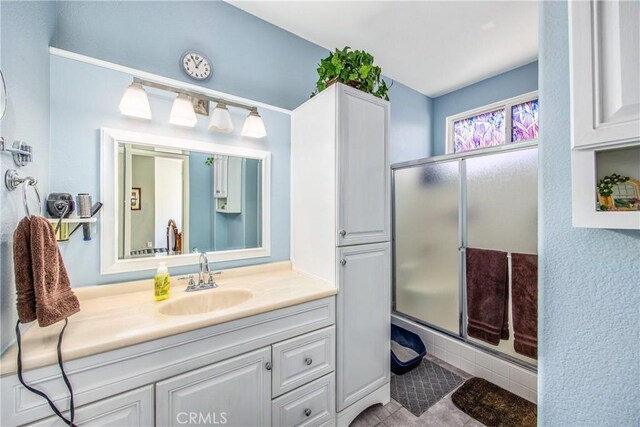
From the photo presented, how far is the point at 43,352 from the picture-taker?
2.64ft

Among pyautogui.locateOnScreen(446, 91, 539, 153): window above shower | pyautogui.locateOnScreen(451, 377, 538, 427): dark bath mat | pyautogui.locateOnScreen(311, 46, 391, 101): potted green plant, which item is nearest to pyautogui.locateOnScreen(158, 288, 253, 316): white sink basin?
pyautogui.locateOnScreen(311, 46, 391, 101): potted green plant

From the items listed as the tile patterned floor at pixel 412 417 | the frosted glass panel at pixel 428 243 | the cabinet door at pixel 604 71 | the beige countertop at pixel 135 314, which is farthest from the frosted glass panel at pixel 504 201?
the cabinet door at pixel 604 71

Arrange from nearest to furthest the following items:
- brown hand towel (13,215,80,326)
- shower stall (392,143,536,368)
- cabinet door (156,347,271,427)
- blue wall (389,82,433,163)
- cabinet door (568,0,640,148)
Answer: cabinet door (568,0,640,148) → brown hand towel (13,215,80,326) → cabinet door (156,347,271,427) → shower stall (392,143,536,368) → blue wall (389,82,433,163)

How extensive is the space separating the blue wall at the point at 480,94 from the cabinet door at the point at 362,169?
5.80 ft

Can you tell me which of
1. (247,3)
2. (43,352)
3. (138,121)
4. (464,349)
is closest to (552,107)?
(43,352)

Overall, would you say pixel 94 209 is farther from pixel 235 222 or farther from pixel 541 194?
pixel 541 194

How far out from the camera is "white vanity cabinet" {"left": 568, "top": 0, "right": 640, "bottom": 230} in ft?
1.65

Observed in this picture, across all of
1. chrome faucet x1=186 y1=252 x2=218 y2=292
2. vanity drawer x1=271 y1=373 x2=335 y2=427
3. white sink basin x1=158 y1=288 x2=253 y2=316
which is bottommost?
vanity drawer x1=271 y1=373 x2=335 y2=427

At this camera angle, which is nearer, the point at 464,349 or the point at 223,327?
the point at 223,327

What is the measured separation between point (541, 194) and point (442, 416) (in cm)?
163

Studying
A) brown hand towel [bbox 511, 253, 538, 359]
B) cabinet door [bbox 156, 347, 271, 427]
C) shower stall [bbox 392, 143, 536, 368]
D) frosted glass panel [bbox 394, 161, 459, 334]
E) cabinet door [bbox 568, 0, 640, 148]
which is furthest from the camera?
frosted glass panel [bbox 394, 161, 459, 334]

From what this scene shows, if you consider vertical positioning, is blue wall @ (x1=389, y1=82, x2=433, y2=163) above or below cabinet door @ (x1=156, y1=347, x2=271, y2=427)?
above

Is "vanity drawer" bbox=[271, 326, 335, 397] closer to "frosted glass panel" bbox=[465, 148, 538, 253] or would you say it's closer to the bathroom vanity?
the bathroom vanity

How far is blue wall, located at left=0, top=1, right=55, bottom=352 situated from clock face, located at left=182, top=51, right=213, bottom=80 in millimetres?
583
